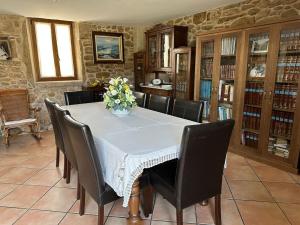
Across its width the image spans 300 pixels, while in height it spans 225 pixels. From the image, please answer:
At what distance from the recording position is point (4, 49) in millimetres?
3922

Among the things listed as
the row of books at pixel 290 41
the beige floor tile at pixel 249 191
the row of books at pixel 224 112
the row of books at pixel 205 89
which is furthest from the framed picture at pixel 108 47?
the beige floor tile at pixel 249 191

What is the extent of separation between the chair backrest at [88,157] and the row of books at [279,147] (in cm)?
232

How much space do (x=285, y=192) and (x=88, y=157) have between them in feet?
6.82

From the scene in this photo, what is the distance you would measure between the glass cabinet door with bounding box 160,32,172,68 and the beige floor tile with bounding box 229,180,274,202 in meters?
2.62

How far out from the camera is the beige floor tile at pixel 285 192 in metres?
2.18

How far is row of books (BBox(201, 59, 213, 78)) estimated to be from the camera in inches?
136

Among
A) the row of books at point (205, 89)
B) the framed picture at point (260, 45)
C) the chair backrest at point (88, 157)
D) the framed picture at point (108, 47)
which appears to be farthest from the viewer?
the framed picture at point (108, 47)

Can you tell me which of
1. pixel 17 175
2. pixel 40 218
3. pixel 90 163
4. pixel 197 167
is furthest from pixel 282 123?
pixel 17 175

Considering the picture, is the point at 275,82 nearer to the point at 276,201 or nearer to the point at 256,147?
the point at 256,147

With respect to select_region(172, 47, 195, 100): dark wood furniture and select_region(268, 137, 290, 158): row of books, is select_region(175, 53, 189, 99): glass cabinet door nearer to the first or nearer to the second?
select_region(172, 47, 195, 100): dark wood furniture

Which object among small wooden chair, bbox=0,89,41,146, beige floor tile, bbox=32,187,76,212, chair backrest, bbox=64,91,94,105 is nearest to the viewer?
beige floor tile, bbox=32,187,76,212

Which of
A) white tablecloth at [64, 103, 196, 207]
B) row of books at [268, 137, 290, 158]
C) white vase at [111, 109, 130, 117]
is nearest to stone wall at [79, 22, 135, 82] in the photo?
white vase at [111, 109, 130, 117]

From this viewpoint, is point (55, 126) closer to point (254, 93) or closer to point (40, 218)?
point (40, 218)

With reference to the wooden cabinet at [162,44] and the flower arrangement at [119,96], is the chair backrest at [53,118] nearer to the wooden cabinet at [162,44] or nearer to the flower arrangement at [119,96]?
the flower arrangement at [119,96]
